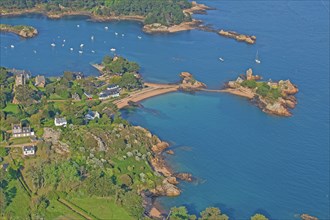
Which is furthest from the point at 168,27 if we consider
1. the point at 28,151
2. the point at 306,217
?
the point at 306,217

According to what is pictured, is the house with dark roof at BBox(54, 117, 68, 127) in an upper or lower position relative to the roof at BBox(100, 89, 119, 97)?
upper

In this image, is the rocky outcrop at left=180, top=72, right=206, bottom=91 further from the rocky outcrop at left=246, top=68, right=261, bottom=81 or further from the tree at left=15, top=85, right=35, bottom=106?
the tree at left=15, top=85, right=35, bottom=106

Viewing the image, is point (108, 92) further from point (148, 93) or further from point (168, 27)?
point (168, 27)

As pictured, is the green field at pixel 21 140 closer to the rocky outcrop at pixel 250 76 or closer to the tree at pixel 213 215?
the tree at pixel 213 215

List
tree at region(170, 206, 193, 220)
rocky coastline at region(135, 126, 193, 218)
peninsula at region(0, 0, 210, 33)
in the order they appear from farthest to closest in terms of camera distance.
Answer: peninsula at region(0, 0, 210, 33) → rocky coastline at region(135, 126, 193, 218) → tree at region(170, 206, 193, 220)

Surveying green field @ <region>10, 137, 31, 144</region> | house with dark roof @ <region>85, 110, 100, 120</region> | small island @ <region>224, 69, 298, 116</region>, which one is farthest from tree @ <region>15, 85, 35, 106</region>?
small island @ <region>224, 69, 298, 116</region>

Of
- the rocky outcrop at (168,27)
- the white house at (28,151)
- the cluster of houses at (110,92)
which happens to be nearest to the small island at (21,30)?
the rocky outcrop at (168,27)

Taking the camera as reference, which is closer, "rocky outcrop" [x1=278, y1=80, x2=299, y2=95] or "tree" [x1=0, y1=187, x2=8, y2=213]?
"tree" [x1=0, y1=187, x2=8, y2=213]
